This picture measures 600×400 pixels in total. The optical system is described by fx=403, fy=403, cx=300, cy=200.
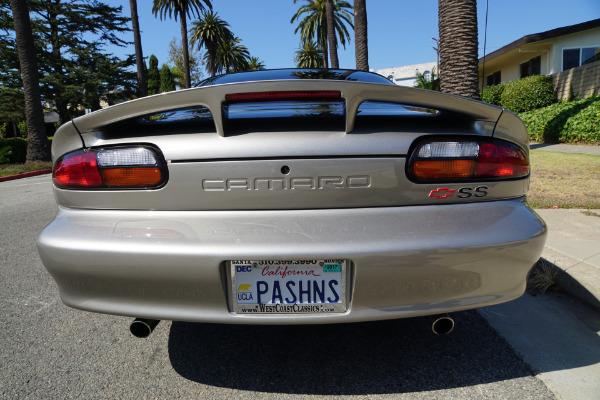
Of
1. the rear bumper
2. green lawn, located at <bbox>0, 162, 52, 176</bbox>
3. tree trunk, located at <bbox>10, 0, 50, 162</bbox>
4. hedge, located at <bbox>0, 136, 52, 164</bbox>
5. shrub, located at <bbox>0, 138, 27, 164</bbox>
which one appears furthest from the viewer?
shrub, located at <bbox>0, 138, 27, 164</bbox>

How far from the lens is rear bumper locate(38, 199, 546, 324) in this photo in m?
1.40

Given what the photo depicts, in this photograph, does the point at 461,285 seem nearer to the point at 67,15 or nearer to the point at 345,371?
the point at 345,371

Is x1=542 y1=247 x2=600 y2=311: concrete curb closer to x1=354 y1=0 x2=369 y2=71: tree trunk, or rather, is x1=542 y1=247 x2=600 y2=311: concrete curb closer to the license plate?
the license plate

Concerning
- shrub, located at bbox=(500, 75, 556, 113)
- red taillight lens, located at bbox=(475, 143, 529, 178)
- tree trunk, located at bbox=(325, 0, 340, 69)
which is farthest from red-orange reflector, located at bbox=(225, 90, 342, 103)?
tree trunk, located at bbox=(325, 0, 340, 69)

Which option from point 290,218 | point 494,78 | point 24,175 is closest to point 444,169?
point 290,218

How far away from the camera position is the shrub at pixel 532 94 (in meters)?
15.0

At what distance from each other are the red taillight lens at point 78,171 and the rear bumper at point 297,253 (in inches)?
5.3

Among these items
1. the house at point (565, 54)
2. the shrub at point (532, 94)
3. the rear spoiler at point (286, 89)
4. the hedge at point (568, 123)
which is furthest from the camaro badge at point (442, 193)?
the shrub at point (532, 94)

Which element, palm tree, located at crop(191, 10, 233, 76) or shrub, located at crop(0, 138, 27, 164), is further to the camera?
palm tree, located at crop(191, 10, 233, 76)

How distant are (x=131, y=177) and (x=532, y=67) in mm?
22453

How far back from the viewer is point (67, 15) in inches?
1026

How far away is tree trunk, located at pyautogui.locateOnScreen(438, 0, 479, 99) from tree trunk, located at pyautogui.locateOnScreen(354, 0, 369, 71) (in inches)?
238

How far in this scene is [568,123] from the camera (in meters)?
11.1

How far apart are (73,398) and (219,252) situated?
912mm
